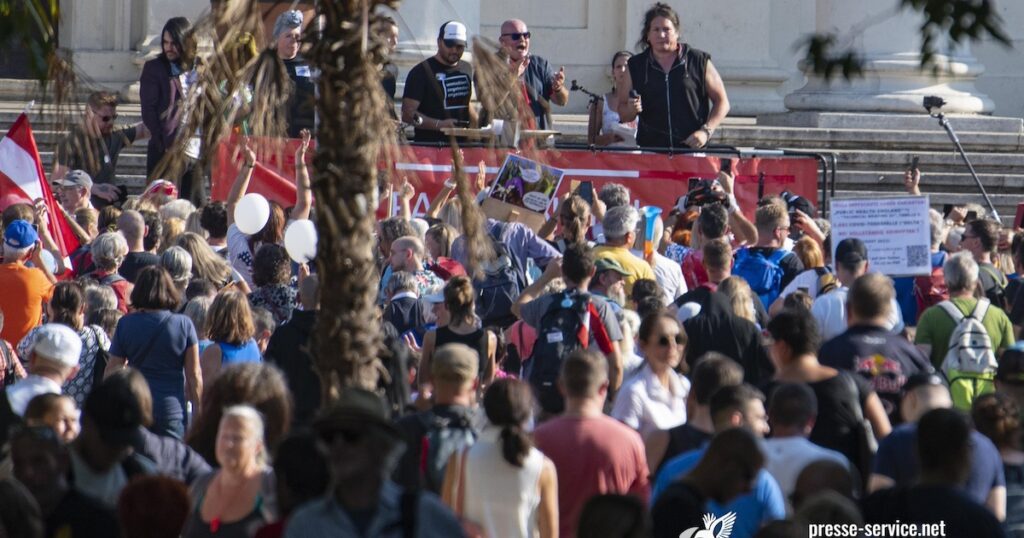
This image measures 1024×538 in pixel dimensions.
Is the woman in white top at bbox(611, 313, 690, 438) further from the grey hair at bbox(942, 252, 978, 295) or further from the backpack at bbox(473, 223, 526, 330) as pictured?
the backpack at bbox(473, 223, 526, 330)

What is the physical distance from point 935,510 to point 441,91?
825cm

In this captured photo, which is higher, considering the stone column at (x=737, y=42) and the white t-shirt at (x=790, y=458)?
the stone column at (x=737, y=42)

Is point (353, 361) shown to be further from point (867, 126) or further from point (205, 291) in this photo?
point (867, 126)

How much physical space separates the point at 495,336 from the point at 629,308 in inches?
40.7

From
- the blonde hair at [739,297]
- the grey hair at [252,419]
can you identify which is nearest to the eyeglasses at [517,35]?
the blonde hair at [739,297]

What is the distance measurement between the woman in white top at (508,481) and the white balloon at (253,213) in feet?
16.0

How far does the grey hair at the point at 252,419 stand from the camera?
20.4ft

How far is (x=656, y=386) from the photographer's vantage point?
26.7 feet

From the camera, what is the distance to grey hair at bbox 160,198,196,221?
1186 centimetres

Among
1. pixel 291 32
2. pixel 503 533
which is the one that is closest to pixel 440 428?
pixel 503 533

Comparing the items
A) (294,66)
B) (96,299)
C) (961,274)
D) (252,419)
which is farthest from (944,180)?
Answer: (252,419)

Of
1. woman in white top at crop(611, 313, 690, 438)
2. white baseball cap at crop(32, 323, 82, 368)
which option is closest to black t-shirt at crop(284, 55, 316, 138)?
white baseball cap at crop(32, 323, 82, 368)

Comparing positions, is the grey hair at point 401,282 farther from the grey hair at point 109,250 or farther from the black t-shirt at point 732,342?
the black t-shirt at point 732,342

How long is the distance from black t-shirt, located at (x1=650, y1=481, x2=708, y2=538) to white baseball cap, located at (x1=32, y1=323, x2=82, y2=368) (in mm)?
2919
